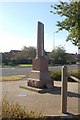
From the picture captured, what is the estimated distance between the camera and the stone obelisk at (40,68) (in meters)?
13.3

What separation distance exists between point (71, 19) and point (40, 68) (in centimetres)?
371

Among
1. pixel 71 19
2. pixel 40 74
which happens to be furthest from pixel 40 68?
pixel 71 19

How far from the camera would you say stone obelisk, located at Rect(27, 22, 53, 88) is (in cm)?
1332

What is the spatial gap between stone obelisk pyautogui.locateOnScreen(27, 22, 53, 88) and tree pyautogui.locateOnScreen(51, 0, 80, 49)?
7.43 ft

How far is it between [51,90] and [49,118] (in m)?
5.22

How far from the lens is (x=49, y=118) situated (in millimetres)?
7508

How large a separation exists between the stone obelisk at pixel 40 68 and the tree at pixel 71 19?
2266mm

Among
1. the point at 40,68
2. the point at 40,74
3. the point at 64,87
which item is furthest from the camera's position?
the point at 40,68

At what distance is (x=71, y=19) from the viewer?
15.4m

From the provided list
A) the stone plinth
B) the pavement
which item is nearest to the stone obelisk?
the stone plinth

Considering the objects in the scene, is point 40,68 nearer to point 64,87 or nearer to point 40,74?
point 40,74

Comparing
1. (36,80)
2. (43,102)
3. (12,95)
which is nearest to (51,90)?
(36,80)

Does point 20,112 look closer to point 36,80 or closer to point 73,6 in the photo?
point 36,80

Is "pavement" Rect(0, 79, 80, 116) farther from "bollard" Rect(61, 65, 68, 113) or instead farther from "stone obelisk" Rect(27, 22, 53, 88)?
"stone obelisk" Rect(27, 22, 53, 88)
